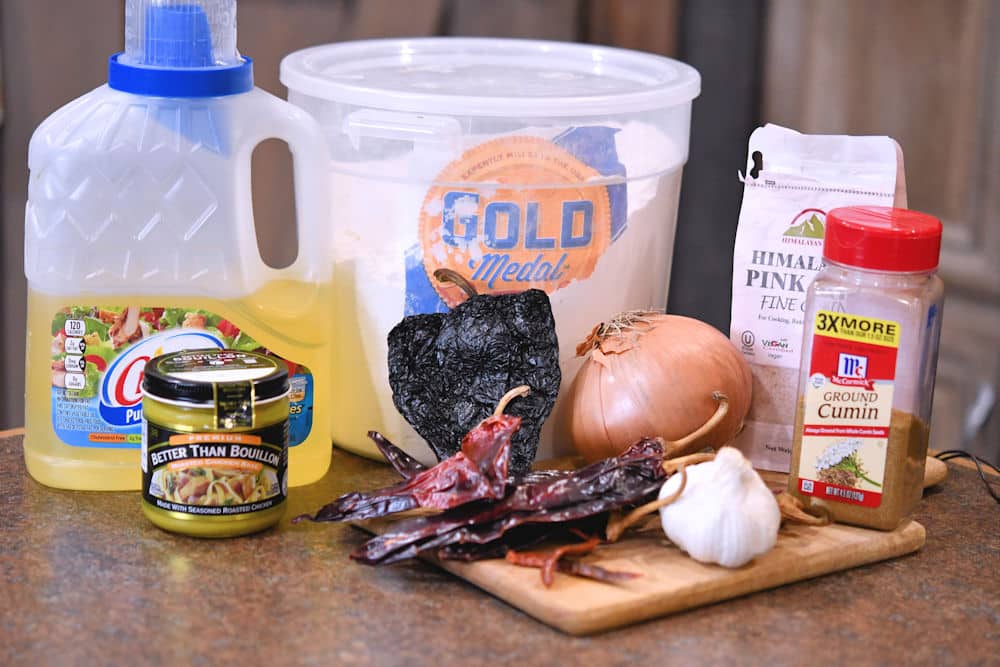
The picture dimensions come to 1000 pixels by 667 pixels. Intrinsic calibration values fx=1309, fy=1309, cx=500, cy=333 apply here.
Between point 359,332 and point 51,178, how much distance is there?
0.29 metres

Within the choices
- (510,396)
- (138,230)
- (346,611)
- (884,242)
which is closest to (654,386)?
(510,396)

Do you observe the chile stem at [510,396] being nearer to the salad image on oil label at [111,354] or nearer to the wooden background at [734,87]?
the salad image on oil label at [111,354]

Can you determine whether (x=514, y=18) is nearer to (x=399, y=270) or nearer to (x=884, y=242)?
(x=399, y=270)

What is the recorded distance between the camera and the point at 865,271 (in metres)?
0.95

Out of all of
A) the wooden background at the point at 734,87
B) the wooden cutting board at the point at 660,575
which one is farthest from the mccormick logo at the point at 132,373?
the wooden background at the point at 734,87

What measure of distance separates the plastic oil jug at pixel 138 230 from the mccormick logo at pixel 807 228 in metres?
0.40

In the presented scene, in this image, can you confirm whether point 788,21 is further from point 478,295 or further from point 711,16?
point 478,295

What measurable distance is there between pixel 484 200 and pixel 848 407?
0.33m

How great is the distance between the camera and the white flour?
1095 millimetres

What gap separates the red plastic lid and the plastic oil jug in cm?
42

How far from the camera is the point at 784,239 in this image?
1.11m

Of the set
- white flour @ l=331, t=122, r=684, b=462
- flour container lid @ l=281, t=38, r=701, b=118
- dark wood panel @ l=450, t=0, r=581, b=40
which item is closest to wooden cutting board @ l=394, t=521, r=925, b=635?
white flour @ l=331, t=122, r=684, b=462

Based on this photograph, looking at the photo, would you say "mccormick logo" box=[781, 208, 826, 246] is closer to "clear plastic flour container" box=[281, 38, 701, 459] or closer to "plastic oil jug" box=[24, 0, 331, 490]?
"clear plastic flour container" box=[281, 38, 701, 459]

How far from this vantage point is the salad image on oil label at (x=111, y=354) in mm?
1034
